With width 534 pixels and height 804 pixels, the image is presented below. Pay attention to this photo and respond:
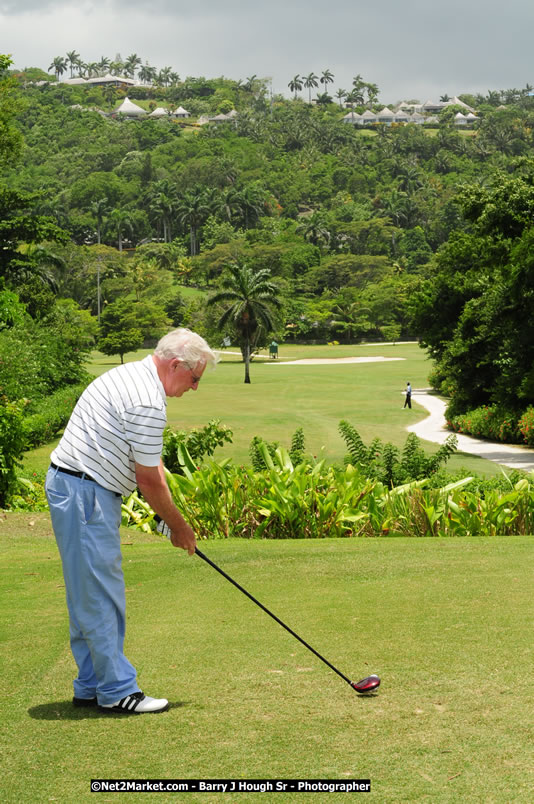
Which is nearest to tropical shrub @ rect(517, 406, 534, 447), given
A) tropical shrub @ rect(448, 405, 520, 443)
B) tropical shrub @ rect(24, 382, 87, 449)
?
tropical shrub @ rect(448, 405, 520, 443)

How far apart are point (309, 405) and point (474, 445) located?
1459cm

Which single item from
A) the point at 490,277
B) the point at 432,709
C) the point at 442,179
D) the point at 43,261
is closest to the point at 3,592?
the point at 432,709

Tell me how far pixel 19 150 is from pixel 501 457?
28.2m

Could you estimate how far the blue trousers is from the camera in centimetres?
435

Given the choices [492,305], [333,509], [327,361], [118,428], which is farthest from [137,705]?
[327,361]

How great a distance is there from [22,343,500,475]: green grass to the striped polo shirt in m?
16.0

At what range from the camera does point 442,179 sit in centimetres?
19550

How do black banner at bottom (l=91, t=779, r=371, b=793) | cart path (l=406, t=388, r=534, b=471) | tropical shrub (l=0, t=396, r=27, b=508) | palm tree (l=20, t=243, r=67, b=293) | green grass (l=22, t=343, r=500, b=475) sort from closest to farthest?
black banner at bottom (l=91, t=779, r=371, b=793) < tropical shrub (l=0, t=396, r=27, b=508) < cart path (l=406, t=388, r=534, b=471) < green grass (l=22, t=343, r=500, b=475) < palm tree (l=20, t=243, r=67, b=293)

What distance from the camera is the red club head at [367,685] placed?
176 inches

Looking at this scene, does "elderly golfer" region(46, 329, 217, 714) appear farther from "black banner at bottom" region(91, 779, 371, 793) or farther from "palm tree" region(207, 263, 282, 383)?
"palm tree" region(207, 263, 282, 383)

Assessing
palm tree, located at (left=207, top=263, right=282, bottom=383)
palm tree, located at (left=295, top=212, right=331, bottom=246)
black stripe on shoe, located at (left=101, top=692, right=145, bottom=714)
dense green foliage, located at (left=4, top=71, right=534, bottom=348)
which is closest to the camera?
black stripe on shoe, located at (left=101, top=692, right=145, bottom=714)

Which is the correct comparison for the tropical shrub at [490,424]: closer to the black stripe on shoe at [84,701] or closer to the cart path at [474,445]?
the cart path at [474,445]

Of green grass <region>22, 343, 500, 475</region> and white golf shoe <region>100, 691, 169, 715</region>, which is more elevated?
white golf shoe <region>100, 691, 169, 715</region>

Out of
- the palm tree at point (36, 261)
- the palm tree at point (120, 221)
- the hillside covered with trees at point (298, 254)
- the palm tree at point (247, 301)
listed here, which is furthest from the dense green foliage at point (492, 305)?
the palm tree at point (120, 221)
